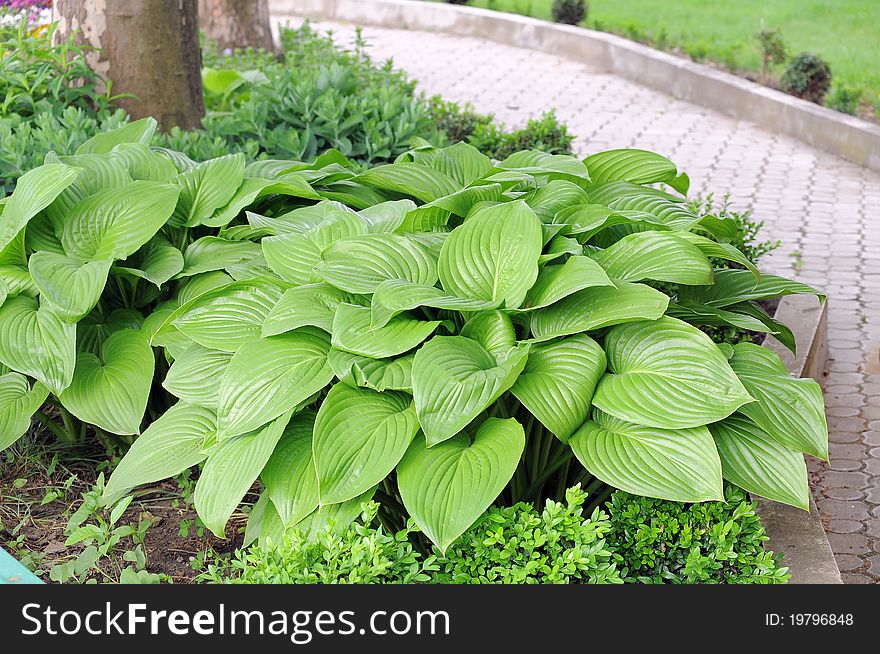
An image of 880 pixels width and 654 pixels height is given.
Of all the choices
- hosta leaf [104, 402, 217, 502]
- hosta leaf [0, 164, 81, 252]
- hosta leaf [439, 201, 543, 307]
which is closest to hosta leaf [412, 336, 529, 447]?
hosta leaf [439, 201, 543, 307]

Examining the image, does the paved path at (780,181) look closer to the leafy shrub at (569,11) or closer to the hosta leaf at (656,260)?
the leafy shrub at (569,11)

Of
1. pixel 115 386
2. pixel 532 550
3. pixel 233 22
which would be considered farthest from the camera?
pixel 233 22

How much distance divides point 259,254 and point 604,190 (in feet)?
4.07

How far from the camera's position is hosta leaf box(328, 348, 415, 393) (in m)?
2.53

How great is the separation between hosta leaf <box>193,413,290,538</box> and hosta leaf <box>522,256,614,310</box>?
0.74 m

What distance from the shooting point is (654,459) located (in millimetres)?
2436

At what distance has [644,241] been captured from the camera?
9.45ft

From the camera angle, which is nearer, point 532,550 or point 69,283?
point 532,550

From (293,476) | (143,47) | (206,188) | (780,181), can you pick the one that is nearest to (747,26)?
(780,181)

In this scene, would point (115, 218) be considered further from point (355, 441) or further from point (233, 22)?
point (233, 22)

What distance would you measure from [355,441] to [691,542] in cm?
89

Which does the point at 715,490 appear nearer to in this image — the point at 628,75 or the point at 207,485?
the point at 207,485

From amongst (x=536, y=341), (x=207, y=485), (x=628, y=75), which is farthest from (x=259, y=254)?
(x=628, y=75)

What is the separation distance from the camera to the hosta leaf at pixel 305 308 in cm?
267
